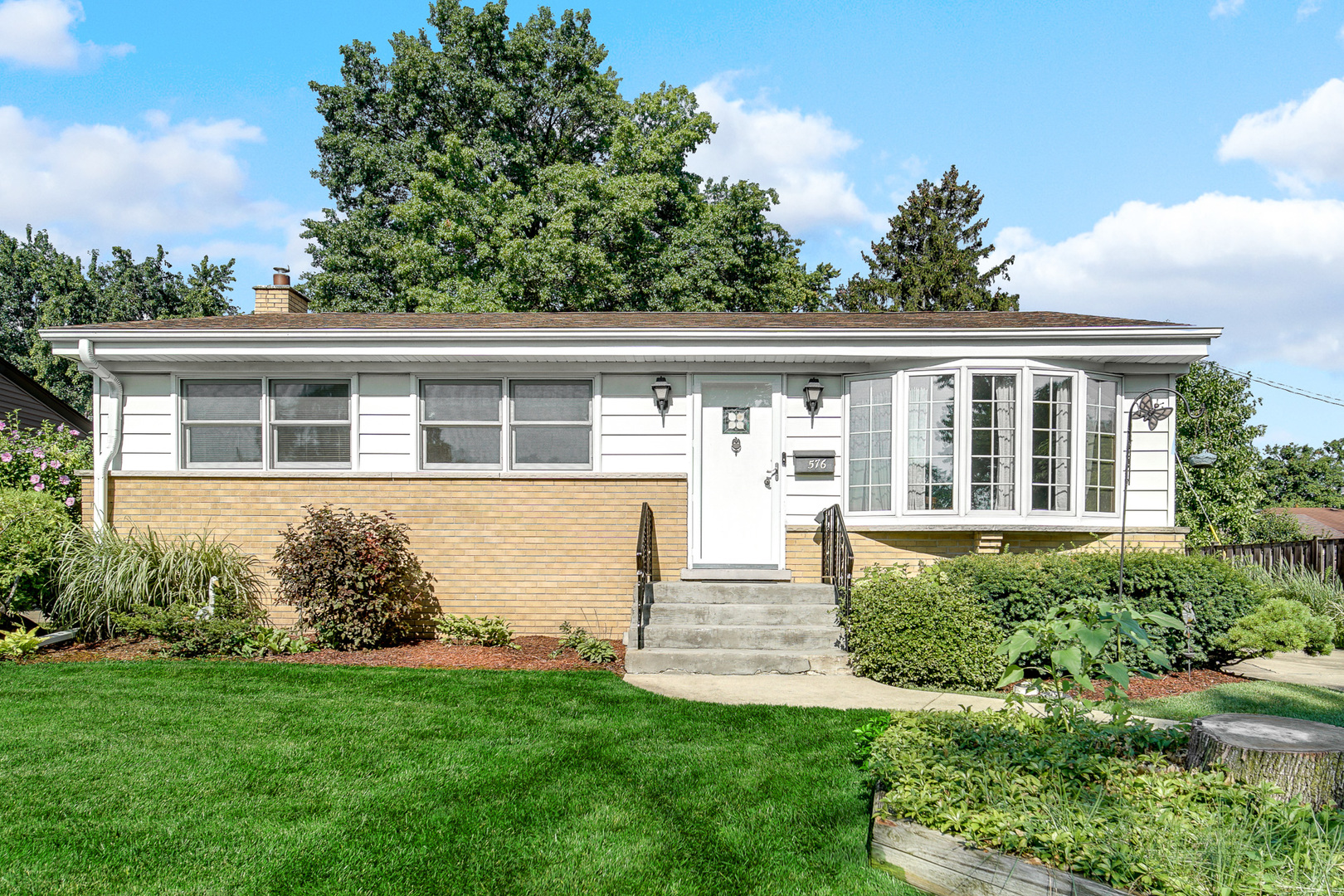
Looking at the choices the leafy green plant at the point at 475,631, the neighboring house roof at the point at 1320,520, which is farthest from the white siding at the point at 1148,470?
the neighboring house roof at the point at 1320,520

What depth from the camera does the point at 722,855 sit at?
11.7 feet

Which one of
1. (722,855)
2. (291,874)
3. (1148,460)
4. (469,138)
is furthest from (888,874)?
(469,138)

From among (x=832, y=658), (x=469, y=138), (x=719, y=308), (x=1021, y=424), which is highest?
(x=469, y=138)

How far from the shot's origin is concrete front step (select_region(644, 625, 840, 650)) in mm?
7535

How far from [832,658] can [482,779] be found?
3.88 m

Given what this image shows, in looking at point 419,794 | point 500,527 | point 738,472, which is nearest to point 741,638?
point 738,472

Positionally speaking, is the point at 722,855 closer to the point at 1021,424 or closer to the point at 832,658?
the point at 832,658

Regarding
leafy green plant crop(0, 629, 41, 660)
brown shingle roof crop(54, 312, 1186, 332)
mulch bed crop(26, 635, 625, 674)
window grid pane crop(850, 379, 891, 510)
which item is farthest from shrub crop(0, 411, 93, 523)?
window grid pane crop(850, 379, 891, 510)

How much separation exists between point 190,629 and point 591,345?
482 centimetres

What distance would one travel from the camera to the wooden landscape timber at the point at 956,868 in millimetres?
2875

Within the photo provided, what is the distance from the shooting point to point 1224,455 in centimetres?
1617

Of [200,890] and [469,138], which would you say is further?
[469,138]

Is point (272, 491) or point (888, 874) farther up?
point (272, 491)

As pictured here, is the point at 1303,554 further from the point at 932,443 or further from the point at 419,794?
the point at 419,794
